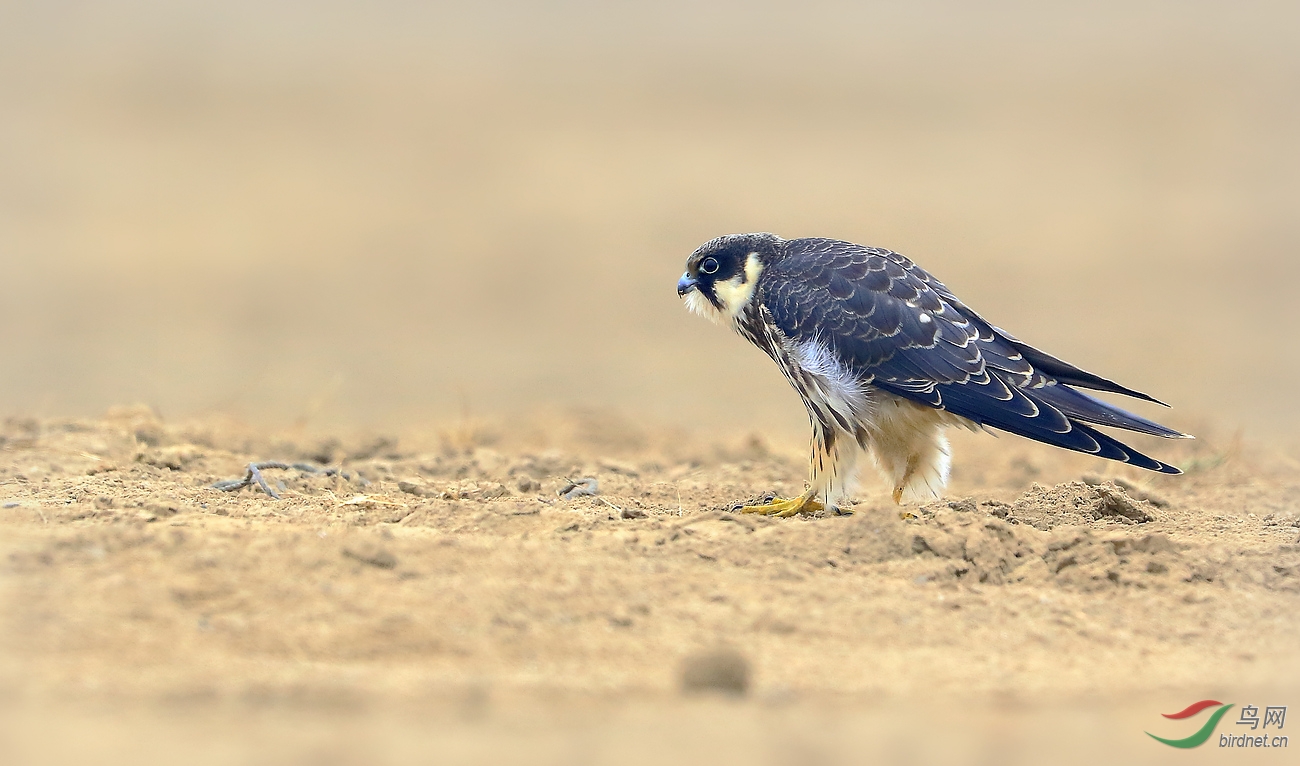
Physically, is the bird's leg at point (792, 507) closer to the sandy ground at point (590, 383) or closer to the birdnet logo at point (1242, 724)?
the sandy ground at point (590, 383)

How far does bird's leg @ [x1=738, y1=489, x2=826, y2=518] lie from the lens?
20.3ft

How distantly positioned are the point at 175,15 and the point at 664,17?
42.7ft

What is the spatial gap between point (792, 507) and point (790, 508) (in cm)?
2

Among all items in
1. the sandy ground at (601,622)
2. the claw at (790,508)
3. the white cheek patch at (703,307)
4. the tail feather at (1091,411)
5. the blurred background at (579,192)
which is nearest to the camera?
the sandy ground at (601,622)

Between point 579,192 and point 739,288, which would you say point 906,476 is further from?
point 579,192

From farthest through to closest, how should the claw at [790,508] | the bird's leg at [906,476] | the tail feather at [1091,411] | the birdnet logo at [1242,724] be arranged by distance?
the bird's leg at [906,476]
the claw at [790,508]
the tail feather at [1091,411]
the birdnet logo at [1242,724]

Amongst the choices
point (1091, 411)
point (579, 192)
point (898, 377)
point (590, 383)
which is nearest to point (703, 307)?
point (898, 377)

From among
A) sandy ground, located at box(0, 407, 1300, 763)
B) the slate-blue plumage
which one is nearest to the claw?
sandy ground, located at box(0, 407, 1300, 763)

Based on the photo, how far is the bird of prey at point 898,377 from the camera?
6.07 meters

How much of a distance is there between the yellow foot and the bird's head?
1.13 metres

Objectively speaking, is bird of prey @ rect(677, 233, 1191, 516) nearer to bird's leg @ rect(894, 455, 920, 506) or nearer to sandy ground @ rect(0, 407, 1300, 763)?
bird's leg @ rect(894, 455, 920, 506)

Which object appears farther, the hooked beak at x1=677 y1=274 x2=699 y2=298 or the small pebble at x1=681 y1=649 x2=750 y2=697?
the hooked beak at x1=677 y1=274 x2=699 y2=298

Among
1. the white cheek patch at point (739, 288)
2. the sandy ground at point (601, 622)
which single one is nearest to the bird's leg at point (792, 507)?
the sandy ground at point (601, 622)

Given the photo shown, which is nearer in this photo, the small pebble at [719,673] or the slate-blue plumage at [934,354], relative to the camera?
the small pebble at [719,673]
